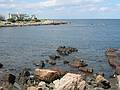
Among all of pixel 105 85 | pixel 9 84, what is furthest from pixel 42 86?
pixel 105 85

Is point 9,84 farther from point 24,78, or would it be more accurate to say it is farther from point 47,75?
point 47,75

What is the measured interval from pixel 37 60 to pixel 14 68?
36.9 feet

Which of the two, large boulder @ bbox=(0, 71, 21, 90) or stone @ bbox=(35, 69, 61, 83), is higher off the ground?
stone @ bbox=(35, 69, 61, 83)

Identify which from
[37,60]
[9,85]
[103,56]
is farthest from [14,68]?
[103,56]

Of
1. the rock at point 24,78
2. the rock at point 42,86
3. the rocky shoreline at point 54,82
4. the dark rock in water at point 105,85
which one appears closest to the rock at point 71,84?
the rocky shoreline at point 54,82

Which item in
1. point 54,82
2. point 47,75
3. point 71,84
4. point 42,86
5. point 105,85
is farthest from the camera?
point 47,75

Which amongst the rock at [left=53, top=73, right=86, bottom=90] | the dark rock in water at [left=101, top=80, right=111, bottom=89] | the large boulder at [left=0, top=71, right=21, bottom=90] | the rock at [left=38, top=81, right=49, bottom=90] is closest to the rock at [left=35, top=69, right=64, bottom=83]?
the rock at [left=38, top=81, right=49, bottom=90]

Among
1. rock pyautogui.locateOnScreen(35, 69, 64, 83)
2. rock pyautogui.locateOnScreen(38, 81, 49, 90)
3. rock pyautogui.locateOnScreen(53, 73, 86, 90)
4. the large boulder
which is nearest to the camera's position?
rock pyautogui.locateOnScreen(53, 73, 86, 90)

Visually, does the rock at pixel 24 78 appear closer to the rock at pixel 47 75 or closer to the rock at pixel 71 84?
the rock at pixel 47 75

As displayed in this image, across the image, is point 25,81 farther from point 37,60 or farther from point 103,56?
point 103,56

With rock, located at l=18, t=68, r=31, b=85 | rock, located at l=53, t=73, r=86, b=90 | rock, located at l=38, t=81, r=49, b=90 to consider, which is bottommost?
rock, located at l=18, t=68, r=31, b=85

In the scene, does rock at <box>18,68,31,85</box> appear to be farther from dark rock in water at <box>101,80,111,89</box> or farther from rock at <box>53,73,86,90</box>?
rock at <box>53,73,86,90</box>

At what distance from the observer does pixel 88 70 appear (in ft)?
185

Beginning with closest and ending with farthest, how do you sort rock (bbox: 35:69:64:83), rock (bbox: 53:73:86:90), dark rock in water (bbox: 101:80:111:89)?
rock (bbox: 53:73:86:90), dark rock in water (bbox: 101:80:111:89), rock (bbox: 35:69:64:83)
